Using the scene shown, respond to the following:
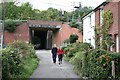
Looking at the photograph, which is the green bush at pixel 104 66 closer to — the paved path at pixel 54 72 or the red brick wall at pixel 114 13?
the paved path at pixel 54 72

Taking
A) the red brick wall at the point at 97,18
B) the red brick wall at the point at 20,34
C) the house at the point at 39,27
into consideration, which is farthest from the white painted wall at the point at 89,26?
the red brick wall at the point at 20,34

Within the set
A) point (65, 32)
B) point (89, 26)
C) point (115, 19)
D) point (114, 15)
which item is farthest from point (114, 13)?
point (65, 32)

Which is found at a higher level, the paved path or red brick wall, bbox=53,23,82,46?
red brick wall, bbox=53,23,82,46

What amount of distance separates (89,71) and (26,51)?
10185 millimetres

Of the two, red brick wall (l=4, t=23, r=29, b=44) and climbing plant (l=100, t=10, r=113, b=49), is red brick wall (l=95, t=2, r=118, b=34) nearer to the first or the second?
climbing plant (l=100, t=10, r=113, b=49)

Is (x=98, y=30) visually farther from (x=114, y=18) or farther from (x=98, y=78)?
(x=98, y=78)

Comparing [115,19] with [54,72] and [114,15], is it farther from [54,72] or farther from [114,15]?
[54,72]

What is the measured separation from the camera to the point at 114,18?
81.0 feet

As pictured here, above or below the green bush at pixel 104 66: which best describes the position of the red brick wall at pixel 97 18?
above

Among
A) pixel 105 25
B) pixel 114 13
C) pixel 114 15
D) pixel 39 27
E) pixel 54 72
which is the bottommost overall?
pixel 54 72

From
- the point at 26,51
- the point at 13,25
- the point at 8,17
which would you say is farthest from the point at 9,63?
the point at 8,17

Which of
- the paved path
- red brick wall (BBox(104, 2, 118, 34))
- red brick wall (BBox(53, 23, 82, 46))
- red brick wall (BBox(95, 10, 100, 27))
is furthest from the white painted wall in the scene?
red brick wall (BBox(53, 23, 82, 46))

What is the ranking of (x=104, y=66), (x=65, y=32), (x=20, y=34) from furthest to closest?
1. (x=65, y=32)
2. (x=20, y=34)
3. (x=104, y=66)

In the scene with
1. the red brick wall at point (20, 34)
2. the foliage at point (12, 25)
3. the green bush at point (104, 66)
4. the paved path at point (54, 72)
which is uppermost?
the foliage at point (12, 25)
